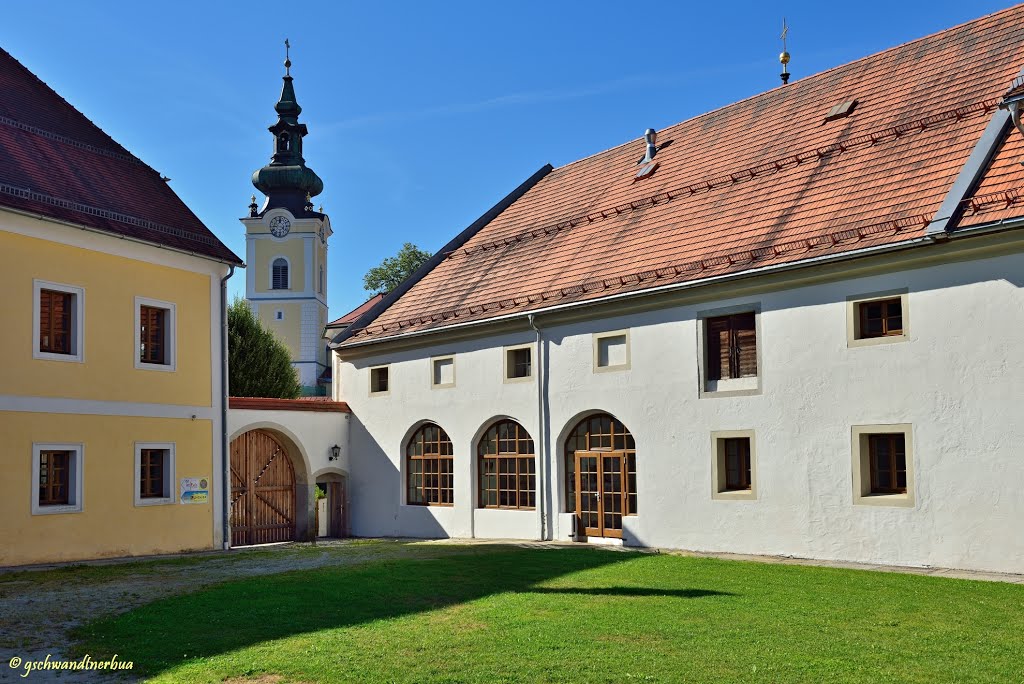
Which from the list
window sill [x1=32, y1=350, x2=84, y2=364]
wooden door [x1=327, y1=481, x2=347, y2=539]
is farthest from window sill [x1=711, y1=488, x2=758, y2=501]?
wooden door [x1=327, y1=481, x2=347, y2=539]

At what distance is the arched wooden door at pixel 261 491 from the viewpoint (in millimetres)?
23531

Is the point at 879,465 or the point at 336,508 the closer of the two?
the point at 879,465

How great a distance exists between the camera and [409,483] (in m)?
24.8

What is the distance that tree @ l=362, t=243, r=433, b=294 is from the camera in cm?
6303

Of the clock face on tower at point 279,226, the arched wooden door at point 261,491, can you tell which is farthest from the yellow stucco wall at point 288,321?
the arched wooden door at point 261,491

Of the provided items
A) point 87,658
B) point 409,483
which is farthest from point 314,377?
point 87,658

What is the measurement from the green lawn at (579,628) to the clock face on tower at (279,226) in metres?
50.9

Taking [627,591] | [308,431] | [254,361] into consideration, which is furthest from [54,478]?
[254,361]

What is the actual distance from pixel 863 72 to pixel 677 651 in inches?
602

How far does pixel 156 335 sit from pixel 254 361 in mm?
18067

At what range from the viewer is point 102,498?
59.9 ft

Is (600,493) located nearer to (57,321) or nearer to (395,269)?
(57,321)

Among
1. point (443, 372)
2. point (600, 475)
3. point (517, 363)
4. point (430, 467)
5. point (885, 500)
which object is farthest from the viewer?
point (430, 467)

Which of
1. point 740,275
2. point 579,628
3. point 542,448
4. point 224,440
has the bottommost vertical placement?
point 579,628
